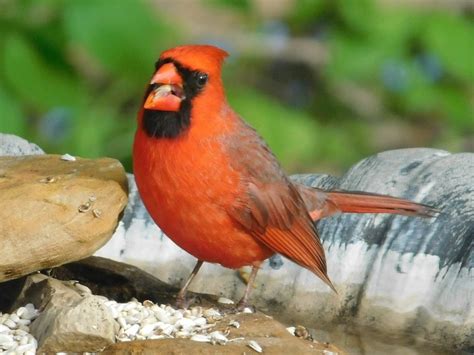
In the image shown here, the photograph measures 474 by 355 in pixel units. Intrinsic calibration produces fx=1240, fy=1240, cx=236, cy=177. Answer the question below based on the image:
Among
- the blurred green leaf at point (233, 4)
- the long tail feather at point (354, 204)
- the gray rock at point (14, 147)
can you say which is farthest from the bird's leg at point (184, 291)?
the blurred green leaf at point (233, 4)

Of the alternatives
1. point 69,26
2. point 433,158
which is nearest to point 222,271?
point 433,158

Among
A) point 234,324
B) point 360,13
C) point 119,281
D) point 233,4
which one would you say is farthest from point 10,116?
point 234,324

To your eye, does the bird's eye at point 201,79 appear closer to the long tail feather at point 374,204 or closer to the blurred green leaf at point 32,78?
the long tail feather at point 374,204

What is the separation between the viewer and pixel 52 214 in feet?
9.10

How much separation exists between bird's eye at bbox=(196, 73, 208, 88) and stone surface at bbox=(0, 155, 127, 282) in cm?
31

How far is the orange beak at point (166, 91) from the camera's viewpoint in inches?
109

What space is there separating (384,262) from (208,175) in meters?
0.55

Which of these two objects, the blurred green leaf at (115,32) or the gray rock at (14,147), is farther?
the blurred green leaf at (115,32)

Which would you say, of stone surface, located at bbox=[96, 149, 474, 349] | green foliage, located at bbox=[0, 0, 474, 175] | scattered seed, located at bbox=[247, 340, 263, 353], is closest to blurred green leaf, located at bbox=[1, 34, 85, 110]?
green foliage, located at bbox=[0, 0, 474, 175]

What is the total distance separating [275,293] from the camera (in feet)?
10.7

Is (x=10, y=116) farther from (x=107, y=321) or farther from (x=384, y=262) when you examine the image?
(x=107, y=321)

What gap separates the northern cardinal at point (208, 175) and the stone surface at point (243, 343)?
0.74 ft

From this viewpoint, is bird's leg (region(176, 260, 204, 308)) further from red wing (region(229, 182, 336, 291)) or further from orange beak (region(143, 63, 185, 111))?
orange beak (region(143, 63, 185, 111))

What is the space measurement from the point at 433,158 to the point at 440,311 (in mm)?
496
